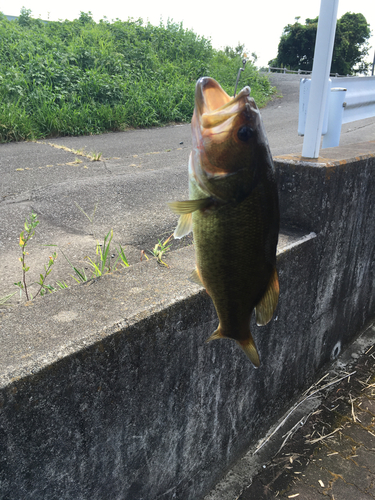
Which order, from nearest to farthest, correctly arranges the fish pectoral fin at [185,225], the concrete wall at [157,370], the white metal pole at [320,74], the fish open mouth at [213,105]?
1. the fish open mouth at [213,105]
2. the fish pectoral fin at [185,225]
3. the concrete wall at [157,370]
4. the white metal pole at [320,74]

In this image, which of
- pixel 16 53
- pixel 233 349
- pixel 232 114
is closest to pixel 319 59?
pixel 233 349

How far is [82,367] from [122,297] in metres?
0.42

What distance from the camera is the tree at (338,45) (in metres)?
50.1

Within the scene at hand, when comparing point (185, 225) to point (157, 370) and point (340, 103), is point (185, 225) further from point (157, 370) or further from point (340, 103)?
point (340, 103)

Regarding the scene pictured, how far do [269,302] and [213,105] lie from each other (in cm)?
49

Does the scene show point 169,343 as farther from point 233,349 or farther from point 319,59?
point 319,59

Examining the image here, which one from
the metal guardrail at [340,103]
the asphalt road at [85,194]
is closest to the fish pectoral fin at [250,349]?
the asphalt road at [85,194]

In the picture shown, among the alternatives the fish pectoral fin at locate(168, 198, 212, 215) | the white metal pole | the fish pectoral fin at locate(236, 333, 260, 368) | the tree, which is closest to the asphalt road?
the white metal pole

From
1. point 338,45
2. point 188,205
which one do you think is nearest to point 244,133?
point 188,205

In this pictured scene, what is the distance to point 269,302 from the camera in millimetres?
1036

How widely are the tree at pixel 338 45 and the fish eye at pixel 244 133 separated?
5567 cm

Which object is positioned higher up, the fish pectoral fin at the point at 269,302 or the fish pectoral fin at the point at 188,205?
the fish pectoral fin at the point at 188,205

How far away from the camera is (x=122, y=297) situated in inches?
74.3

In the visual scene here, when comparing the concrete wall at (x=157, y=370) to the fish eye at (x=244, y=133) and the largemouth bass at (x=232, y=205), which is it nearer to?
the largemouth bass at (x=232, y=205)
